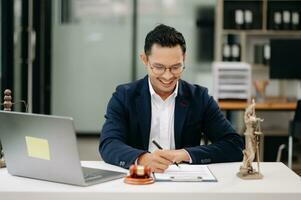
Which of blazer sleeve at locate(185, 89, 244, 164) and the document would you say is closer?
the document

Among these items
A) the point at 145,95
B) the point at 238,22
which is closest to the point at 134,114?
the point at 145,95

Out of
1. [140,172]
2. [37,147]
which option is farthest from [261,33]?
[37,147]

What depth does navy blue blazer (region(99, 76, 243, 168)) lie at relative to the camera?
252cm

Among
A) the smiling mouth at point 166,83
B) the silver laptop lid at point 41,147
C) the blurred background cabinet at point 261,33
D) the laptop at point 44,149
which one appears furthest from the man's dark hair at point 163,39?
the blurred background cabinet at point 261,33

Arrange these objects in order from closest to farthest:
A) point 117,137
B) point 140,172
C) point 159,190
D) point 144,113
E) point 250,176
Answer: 1. point 159,190
2. point 140,172
3. point 250,176
4. point 117,137
5. point 144,113

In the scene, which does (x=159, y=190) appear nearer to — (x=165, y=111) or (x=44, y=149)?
(x=44, y=149)

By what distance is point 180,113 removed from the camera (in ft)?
8.58

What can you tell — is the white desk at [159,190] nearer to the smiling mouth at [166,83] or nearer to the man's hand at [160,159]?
the man's hand at [160,159]

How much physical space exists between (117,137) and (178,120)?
30 centimetres

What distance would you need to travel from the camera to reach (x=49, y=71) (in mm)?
6898

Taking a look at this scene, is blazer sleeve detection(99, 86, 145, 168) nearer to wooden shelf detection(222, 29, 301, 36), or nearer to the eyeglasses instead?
the eyeglasses

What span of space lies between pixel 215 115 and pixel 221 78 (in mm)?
2554

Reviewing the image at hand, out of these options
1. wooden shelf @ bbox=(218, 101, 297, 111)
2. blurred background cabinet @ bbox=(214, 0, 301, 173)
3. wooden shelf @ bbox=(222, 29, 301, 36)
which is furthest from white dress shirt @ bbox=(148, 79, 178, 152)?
wooden shelf @ bbox=(222, 29, 301, 36)

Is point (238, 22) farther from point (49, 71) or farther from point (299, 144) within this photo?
point (49, 71)
